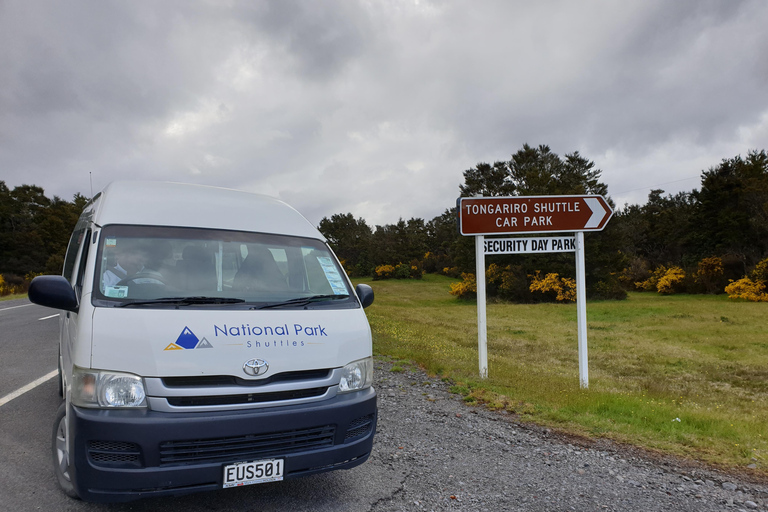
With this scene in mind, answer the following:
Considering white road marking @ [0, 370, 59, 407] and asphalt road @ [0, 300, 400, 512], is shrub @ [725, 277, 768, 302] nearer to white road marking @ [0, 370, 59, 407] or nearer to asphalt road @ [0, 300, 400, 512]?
asphalt road @ [0, 300, 400, 512]

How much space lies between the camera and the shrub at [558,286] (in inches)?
1252

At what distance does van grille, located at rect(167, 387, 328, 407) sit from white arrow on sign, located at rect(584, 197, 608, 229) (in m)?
5.74

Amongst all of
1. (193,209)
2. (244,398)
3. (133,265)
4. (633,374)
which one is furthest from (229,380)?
(633,374)

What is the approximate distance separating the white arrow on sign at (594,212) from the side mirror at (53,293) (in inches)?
266

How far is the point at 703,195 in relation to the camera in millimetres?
40875

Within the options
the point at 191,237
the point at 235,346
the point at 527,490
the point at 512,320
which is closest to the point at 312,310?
the point at 235,346

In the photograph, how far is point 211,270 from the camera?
3666mm

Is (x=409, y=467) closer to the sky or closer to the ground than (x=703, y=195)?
closer to the ground

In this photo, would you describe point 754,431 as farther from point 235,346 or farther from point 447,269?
point 447,269

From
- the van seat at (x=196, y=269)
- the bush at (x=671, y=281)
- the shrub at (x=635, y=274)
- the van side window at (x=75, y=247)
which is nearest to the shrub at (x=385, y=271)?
the shrub at (x=635, y=274)

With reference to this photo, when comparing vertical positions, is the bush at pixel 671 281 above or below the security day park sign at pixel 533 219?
below

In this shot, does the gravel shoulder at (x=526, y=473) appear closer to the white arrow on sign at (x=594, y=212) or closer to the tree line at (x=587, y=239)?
the white arrow on sign at (x=594, y=212)

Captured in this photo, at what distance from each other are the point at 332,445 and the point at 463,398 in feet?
11.5

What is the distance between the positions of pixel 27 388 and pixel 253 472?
499 centimetres
